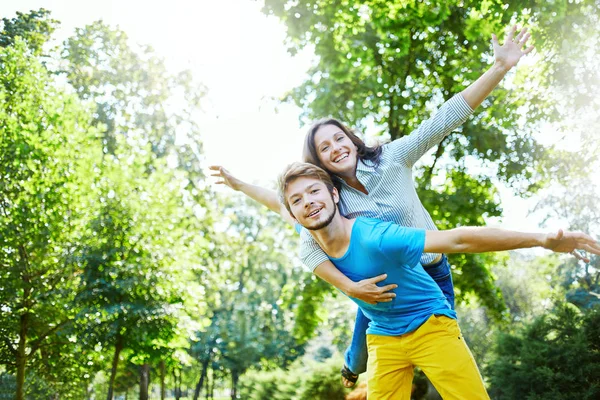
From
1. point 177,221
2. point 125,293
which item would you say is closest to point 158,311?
point 125,293

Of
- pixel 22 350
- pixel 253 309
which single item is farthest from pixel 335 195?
pixel 253 309

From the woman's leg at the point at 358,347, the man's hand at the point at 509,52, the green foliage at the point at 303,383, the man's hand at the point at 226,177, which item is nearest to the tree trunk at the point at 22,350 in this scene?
the green foliage at the point at 303,383

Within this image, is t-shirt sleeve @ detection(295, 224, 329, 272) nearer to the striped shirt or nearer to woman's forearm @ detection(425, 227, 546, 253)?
the striped shirt

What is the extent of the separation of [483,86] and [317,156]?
3.35 ft

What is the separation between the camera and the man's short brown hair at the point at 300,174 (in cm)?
312

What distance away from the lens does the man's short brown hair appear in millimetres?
3119

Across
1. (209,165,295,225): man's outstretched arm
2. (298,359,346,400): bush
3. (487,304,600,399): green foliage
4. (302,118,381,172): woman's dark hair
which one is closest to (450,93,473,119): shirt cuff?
(302,118,381,172): woman's dark hair

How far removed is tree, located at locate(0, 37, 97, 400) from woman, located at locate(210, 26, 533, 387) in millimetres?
10191

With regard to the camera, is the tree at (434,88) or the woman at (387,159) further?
the tree at (434,88)

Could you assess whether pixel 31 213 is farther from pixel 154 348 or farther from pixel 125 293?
pixel 154 348

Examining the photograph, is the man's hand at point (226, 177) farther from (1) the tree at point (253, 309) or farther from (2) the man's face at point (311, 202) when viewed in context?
(1) the tree at point (253, 309)

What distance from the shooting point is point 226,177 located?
14.1 ft

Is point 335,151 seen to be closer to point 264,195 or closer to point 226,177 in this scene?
point 264,195

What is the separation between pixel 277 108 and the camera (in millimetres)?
14461
